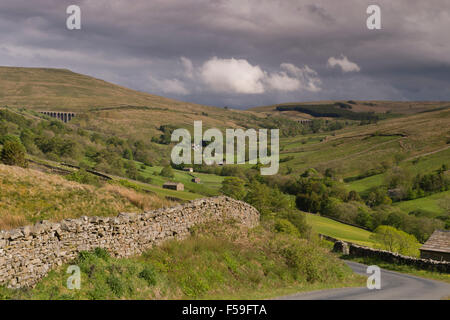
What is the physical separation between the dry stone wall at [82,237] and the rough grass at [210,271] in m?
0.41

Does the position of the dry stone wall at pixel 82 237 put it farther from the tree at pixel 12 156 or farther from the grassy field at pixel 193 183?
the grassy field at pixel 193 183

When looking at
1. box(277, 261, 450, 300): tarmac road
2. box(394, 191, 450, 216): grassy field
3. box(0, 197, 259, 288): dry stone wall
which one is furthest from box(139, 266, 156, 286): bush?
box(394, 191, 450, 216): grassy field

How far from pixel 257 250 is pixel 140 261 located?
→ 6659 mm

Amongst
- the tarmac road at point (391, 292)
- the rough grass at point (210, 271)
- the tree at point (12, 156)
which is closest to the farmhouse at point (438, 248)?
the tarmac road at point (391, 292)

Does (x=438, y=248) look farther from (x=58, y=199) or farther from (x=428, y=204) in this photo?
(x=428, y=204)

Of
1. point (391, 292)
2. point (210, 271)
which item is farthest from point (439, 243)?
point (210, 271)

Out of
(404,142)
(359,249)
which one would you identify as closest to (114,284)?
(359,249)

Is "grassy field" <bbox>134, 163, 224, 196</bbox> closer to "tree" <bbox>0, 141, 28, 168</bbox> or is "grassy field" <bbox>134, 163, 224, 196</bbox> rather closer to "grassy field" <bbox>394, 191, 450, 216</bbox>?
"grassy field" <bbox>394, 191, 450, 216</bbox>

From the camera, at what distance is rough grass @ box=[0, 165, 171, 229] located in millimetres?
23642

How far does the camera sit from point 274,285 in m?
17.9
